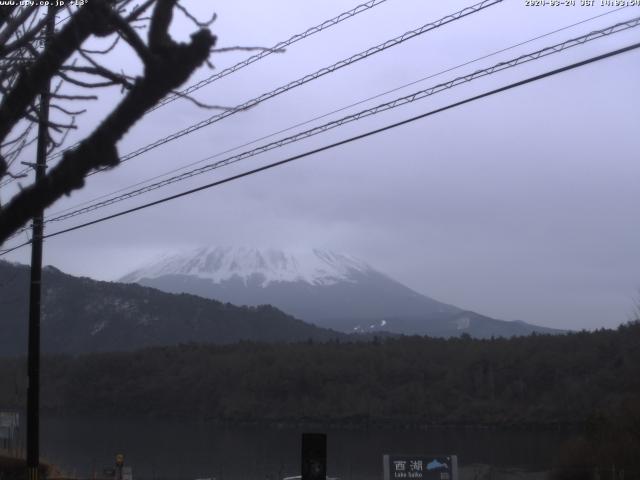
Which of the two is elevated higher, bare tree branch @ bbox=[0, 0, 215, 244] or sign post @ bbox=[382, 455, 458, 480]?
bare tree branch @ bbox=[0, 0, 215, 244]

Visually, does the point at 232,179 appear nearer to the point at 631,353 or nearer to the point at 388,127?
the point at 388,127

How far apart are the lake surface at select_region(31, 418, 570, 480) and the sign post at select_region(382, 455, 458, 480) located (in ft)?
42.8

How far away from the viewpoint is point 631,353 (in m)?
63.7

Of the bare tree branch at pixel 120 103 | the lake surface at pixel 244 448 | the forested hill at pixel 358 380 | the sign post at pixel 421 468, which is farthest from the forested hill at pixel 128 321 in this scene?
the bare tree branch at pixel 120 103

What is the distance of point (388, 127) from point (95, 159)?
7036 millimetres

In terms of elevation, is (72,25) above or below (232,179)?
below

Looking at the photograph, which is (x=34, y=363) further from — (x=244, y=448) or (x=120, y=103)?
(x=244, y=448)

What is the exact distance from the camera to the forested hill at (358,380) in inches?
2675

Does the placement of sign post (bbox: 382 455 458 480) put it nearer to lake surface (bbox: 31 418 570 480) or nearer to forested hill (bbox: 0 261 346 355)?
lake surface (bbox: 31 418 570 480)

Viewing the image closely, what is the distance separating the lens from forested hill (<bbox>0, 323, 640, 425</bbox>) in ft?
223

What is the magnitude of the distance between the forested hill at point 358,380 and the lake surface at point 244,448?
16.4 ft

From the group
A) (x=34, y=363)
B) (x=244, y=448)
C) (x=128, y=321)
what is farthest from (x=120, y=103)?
(x=128, y=321)

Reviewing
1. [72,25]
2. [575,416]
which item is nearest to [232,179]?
[72,25]

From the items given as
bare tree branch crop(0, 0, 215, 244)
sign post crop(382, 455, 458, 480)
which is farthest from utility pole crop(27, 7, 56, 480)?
bare tree branch crop(0, 0, 215, 244)
